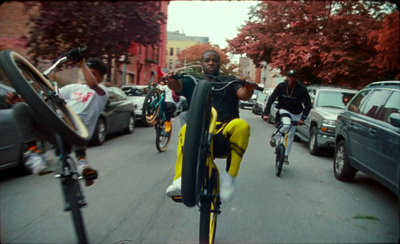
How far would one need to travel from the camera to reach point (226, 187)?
3.12 meters

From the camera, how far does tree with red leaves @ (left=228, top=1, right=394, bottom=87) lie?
282 cm

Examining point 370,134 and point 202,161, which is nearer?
point 202,161

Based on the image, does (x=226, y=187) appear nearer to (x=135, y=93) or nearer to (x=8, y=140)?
(x=8, y=140)

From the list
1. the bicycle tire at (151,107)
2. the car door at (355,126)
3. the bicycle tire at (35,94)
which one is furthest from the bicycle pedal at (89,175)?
the car door at (355,126)

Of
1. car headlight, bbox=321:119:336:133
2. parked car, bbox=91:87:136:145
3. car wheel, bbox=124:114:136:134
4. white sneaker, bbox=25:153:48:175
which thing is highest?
white sneaker, bbox=25:153:48:175

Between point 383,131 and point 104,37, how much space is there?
3.84m

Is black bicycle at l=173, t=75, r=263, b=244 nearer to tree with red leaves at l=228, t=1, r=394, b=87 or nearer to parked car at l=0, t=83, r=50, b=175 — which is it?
tree with red leaves at l=228, t=1, r=394, b=87

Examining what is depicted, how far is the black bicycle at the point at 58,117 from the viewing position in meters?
2.30

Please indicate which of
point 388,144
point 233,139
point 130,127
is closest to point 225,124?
point 233,139

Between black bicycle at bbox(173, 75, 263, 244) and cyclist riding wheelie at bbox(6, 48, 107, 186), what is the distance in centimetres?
88

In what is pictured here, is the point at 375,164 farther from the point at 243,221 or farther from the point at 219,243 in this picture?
the point at 219,243

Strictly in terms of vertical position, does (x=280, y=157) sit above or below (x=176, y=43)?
below

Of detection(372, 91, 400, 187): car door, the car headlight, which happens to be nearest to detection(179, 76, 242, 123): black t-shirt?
detection(372, 91, 400, 187): car door

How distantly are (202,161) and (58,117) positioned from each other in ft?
3.57
